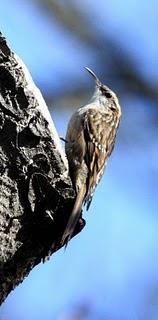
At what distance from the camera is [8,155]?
177 centimetres

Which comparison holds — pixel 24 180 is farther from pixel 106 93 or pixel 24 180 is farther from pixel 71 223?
pixel 106 93

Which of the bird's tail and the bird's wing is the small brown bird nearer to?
the bird's wing

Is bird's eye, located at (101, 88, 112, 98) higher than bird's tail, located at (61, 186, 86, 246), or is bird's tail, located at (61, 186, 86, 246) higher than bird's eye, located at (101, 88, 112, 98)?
bird's tail, located at (61, 186, 86, 246)

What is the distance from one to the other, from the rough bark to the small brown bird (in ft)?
0.99

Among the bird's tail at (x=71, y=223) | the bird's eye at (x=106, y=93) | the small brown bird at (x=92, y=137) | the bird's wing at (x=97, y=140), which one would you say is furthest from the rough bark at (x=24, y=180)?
the bird's eye at (x=106, y=93)

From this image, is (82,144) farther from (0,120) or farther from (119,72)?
(0,120)

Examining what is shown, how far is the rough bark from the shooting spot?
1768 millimetres

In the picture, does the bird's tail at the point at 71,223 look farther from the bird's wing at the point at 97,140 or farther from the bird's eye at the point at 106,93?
the bird's eye at the point at 106,93

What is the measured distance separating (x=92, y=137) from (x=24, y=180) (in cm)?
122

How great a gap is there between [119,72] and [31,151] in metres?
1.10

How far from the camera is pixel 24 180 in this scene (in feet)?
5.86

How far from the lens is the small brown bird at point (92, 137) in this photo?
7.99 ft

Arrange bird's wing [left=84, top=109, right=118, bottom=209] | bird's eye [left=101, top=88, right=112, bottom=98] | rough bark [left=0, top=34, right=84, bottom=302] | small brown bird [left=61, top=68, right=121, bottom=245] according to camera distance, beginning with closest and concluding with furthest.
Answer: rough bark [left=0, top=34, right=84, bottom=302] → small brown bird [left=61, top=68, right=121, bottom=245] → bird's wing [left=84, top=109, right=118, bottom=209] → bird's eye [left=101, top=88, right=112, bottom=98]

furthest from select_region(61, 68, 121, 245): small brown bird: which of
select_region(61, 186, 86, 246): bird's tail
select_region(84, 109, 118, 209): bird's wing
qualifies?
select_region(61, 186, 86, 246): bird's tail
